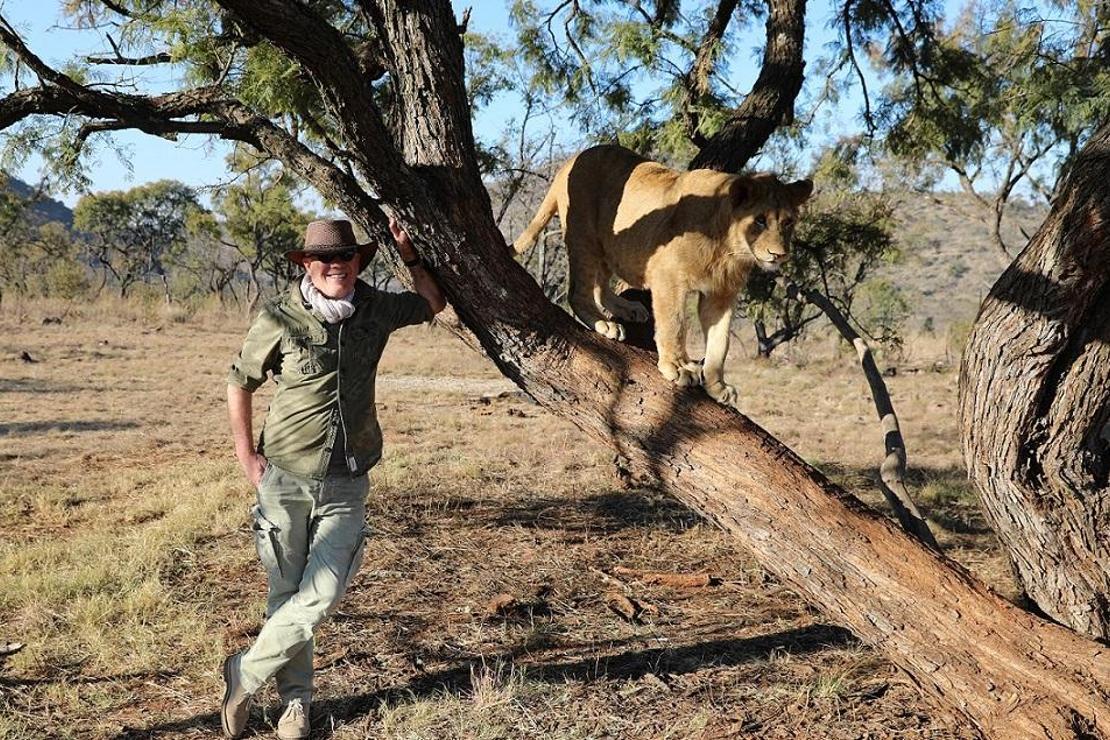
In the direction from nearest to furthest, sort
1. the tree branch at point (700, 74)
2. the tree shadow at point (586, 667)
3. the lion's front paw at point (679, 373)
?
1. the tree shadow at point (586, 667)
2. the lion's front paw at point (679, 373)
3. the tree branch at point (700, 74)

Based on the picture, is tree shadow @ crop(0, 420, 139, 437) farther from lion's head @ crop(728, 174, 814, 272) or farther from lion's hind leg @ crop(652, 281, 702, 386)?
lion's head @ crop(728, 174, 814, 272)

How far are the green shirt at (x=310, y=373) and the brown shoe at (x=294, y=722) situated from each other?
0.92 metres

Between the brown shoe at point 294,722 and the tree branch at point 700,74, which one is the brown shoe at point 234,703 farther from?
the tree branch at point 700,74

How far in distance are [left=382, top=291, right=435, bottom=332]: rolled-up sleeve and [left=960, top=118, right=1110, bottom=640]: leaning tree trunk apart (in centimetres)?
215

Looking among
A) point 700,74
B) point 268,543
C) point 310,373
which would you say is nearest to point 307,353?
point 310,373

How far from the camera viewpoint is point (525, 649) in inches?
168

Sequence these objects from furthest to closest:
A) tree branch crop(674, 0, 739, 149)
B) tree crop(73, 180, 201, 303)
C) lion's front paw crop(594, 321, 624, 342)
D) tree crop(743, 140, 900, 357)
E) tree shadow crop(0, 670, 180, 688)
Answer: tree crop(73, 180, 201, 303)
tree crop(743, 140, 900, 357)
tree branch crop(674, 0, 739, 149)
lion's front paw crop(594, 321, 624, 342)
tree shadow crop(0, 670, 180, 688)

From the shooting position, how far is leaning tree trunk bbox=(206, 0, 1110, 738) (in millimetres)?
3121

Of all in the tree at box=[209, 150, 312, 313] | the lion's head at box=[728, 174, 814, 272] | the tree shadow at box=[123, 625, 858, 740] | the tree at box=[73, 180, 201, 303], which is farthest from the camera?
the tree at box=[73, 180, 201, 303]

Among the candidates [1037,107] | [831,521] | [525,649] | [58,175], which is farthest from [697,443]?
[1037,107]

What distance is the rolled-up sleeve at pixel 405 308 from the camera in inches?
133

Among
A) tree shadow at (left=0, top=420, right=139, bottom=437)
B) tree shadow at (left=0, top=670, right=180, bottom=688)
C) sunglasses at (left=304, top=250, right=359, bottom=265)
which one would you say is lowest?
tree shadow at (left=0, top=670, right=180, bottom=688)

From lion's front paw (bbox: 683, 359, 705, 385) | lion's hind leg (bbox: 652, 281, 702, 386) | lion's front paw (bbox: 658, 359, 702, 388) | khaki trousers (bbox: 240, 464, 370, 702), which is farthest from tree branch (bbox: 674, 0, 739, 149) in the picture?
khaki trousers (bbox: 240, 464, 370, 702)

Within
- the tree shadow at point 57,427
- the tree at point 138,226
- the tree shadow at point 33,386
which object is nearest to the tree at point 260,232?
the tree at point 138,226
